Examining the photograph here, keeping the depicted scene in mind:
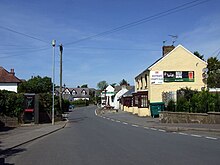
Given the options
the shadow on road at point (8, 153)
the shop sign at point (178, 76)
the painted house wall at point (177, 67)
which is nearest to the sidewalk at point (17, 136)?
the shadow on road at point (8, 153)

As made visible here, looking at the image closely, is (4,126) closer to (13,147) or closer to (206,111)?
(13,147)

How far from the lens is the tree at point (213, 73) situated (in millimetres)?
44531

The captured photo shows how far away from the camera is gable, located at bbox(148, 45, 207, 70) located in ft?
136

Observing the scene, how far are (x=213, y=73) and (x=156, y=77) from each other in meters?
10.9

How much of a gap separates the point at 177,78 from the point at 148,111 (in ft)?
18.1

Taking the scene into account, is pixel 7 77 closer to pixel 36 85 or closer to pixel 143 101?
pixel 36 85

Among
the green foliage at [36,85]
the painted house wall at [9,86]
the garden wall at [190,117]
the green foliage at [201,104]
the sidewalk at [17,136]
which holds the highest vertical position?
the green foliage at [36,85]

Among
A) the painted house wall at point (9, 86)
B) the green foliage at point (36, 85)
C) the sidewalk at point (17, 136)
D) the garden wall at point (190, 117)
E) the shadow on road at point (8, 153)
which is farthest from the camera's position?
the green foliage at point (36, 85)

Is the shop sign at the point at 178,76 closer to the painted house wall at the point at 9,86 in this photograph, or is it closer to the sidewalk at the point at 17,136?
the sidewalk at the point at 17,136

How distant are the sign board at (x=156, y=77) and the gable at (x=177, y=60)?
2.10 ft

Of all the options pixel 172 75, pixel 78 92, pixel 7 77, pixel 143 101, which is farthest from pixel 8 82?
pixel 78 92

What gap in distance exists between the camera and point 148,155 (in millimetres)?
10266

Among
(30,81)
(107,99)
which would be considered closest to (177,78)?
(30,81)

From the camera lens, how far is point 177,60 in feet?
137
